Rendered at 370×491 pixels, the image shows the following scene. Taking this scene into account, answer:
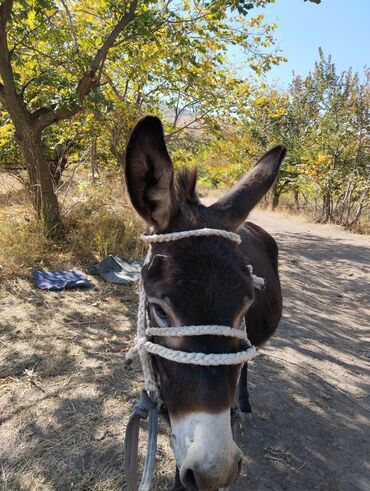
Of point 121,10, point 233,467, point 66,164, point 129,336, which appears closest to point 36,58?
point 121,10

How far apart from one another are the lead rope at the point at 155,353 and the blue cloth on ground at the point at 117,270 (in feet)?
12.4

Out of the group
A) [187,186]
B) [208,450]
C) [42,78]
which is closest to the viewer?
[208,450]

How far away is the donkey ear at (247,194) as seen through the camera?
6.40 ft

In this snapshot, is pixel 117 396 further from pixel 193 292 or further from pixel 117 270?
pixel 117 270

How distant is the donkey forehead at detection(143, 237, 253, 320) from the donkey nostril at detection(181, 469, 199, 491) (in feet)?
1.87

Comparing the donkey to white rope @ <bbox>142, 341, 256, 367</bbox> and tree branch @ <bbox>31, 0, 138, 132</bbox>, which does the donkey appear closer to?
white rope @ <bbox>142, 341, 256, 367</bbox>

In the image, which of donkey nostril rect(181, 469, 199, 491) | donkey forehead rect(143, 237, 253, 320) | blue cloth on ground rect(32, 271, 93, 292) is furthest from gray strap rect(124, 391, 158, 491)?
blue cloth on ground rect(32, 271, 93, 292)

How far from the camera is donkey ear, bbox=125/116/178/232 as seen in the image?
1.62m

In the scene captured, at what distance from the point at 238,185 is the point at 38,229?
16.3 ft

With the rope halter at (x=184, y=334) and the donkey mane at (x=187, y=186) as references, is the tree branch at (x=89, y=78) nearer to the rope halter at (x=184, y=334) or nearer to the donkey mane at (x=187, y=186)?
the donkey mane at (x=187, y=186)

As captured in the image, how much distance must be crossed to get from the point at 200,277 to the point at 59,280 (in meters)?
4.37

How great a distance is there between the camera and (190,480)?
132cm

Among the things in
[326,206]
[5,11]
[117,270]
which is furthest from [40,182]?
[326,206]

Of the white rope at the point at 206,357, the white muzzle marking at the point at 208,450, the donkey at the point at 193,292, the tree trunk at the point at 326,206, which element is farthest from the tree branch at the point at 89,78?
the tree trunk at the point at 326,206
